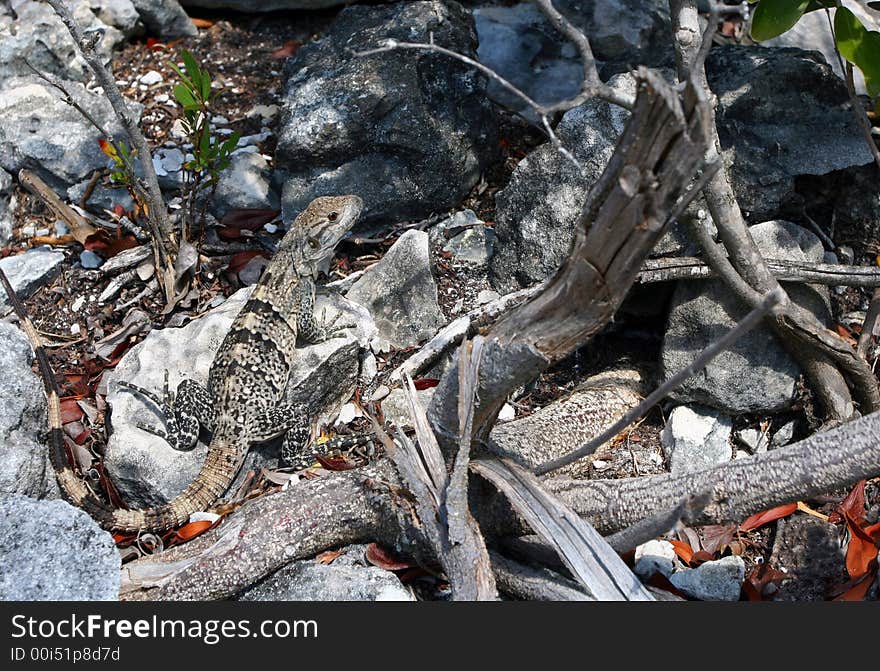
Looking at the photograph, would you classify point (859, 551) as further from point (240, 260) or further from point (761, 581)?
point (240, 260)

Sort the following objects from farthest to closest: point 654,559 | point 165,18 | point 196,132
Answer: point 165,18
point 196,132
point 654,559

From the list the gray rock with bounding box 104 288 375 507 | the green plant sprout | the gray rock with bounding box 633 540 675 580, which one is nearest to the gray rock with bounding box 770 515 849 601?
the gray rock with bounding box 633 540 675 580

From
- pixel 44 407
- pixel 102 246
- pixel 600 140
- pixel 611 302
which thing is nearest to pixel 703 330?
pixel 600 140

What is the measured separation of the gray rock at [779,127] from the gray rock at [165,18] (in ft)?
15.6

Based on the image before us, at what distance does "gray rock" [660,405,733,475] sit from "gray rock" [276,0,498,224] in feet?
7.76

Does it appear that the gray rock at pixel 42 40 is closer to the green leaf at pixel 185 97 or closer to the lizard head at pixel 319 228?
the green leaf at pixel 185 97

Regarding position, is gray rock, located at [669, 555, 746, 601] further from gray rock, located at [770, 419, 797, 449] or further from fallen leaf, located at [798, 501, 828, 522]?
gray rock, located at [770, 419, 797, 449]

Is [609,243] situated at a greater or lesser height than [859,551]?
greater

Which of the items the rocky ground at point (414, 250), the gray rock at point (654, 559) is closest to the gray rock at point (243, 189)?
the rocky ground at point (414, 250)

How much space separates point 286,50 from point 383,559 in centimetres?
509

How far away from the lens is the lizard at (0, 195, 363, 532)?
4.93 metres

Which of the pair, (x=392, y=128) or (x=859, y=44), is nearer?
(x=859, y=44)

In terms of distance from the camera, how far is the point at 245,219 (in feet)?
22.2

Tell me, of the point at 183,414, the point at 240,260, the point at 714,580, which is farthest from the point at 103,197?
the point at 714,580
